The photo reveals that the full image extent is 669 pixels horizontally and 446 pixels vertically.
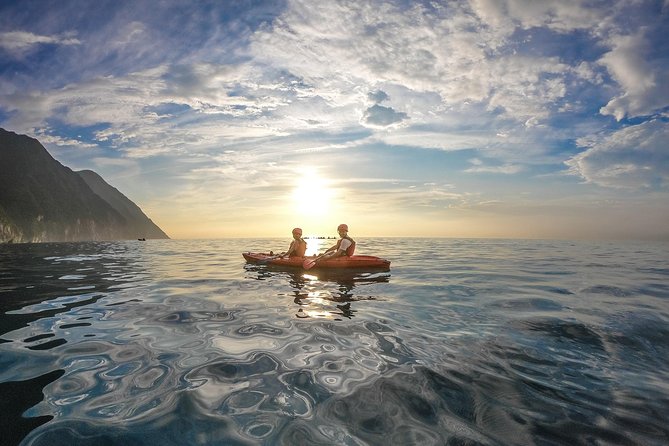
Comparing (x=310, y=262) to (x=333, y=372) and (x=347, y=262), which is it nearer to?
(x=347, y=262)

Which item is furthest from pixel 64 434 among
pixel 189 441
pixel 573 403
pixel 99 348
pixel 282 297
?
pixel 282 297

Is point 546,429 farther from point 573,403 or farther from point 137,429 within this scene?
point 137,429

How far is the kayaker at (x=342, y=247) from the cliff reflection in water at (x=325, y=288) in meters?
0.85

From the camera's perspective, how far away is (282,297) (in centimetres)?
1024

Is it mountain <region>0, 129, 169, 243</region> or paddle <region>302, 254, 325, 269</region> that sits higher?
mountain <region>0, 129, 169, 243</region>

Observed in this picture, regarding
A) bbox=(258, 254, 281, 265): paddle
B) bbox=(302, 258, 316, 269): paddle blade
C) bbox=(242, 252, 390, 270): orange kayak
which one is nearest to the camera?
bbox=(302, 258, 316, 269): paddle blade

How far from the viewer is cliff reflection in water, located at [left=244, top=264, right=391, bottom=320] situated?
847 centimetres

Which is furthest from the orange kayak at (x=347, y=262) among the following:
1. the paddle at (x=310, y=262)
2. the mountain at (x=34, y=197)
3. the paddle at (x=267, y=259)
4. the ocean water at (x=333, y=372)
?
the mountain at (x=34, y=197)

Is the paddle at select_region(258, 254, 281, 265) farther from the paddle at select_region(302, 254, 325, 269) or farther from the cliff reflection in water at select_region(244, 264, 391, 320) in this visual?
the paddle at select_region(302, 254, 325, 269)

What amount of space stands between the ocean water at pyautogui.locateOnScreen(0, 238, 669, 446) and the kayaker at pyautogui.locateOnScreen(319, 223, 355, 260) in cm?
684

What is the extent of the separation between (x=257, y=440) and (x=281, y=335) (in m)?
3.28

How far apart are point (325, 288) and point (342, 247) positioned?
15.6 feet

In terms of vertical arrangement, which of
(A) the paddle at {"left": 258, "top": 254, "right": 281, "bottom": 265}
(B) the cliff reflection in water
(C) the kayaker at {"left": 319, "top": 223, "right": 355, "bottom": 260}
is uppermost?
(C) the kayaker at {"left": 319, "top": 223, "right": 355, "bottom": 260}

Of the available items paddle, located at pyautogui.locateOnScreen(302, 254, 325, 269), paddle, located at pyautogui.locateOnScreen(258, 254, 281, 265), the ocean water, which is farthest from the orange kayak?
the ocean water
